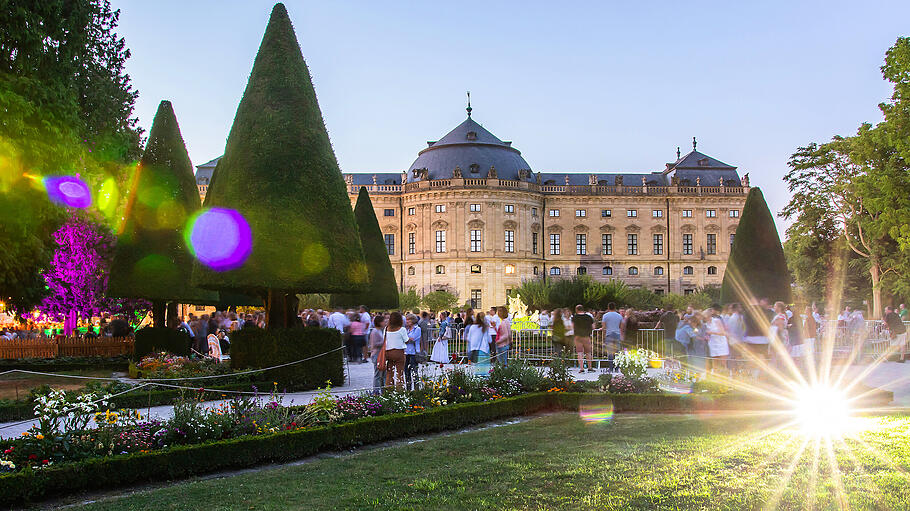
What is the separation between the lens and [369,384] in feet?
44.0

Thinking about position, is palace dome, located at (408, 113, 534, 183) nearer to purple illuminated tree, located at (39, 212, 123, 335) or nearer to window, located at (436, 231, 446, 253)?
window, located at (436, 231, 446, 253)

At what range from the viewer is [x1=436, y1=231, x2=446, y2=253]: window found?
181 ft

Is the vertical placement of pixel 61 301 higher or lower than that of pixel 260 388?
higher

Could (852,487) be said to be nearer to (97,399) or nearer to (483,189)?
(97,399)

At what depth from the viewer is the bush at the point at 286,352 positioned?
1177 cm

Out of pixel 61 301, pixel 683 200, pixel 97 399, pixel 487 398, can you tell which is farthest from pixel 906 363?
pixel 683 200

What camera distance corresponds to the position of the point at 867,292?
41.1 meters

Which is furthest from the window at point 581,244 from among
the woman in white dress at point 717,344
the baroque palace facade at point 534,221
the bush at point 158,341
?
the woman in white dress at point 717,344

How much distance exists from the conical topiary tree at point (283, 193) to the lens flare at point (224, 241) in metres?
0.07

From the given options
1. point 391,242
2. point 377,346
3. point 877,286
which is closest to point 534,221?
point 391,242

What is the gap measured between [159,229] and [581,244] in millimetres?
45933

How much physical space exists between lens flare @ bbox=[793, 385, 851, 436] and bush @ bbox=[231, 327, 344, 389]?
→ 23.3 ft

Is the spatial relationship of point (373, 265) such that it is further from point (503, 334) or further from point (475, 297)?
point (475, 297)

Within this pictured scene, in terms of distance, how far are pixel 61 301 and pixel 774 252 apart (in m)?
19.0
